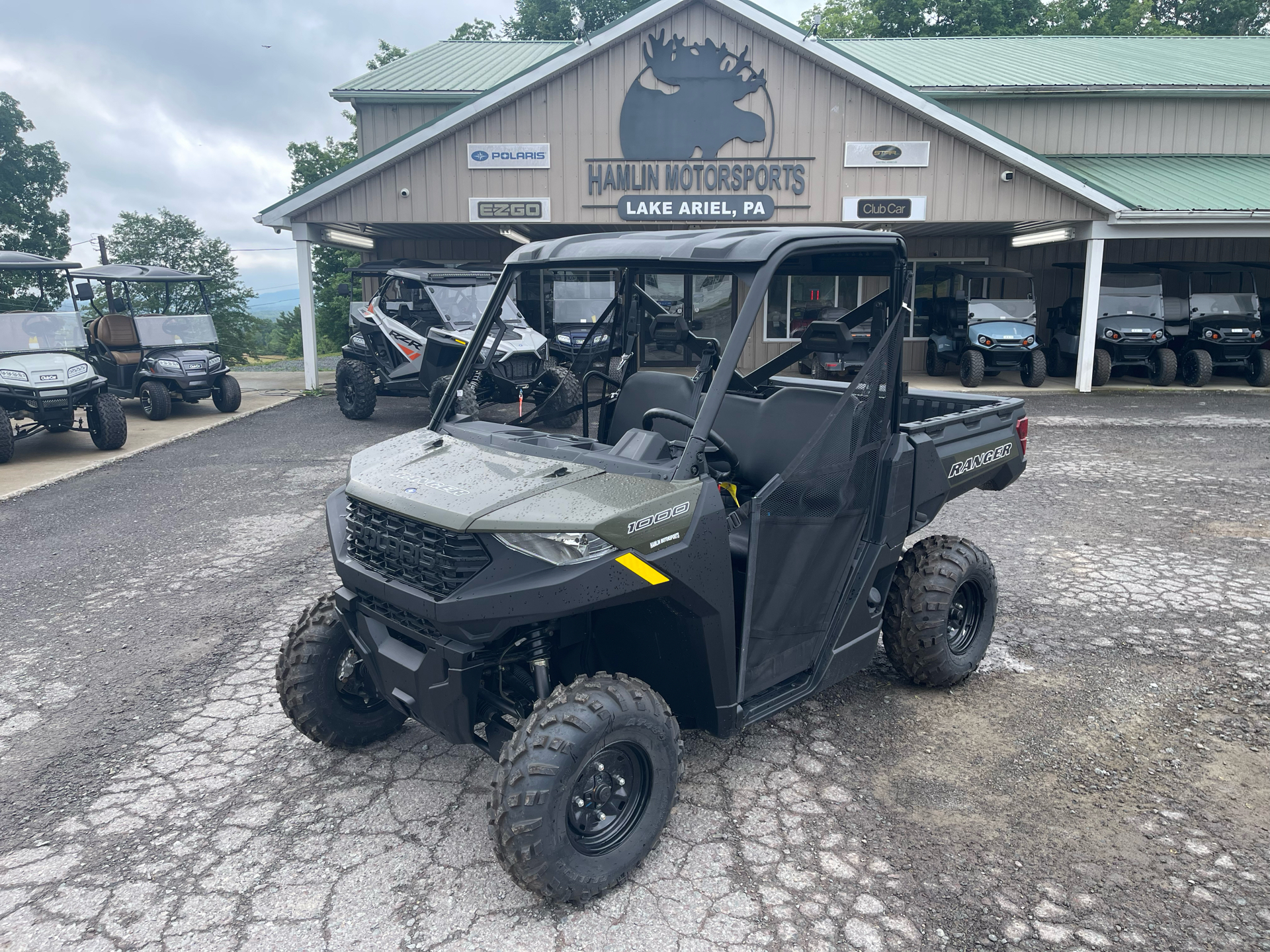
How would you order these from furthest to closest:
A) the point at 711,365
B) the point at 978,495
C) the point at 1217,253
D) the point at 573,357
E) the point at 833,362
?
the point at 1217,253, the point at 833,362, the point at 978,495, the point at 573,357, the point at 711,365

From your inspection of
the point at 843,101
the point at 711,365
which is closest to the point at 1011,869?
the point at 711,365

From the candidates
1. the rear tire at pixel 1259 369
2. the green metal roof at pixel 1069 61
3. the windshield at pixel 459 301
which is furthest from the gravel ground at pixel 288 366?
the rear tire at pixel 1259 369

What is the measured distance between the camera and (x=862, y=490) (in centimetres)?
382

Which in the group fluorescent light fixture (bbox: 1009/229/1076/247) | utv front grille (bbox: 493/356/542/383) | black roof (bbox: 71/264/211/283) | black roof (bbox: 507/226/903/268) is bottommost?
utv front grille (bbox: 493/356/542/383)

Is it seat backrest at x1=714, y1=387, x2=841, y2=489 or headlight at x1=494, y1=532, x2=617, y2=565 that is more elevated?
seat backrest at x1=714, y1=387, x2=841, y2=489

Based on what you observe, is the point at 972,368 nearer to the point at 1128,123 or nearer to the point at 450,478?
the point at 1128,123

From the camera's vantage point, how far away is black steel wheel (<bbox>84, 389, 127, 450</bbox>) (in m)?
11.1

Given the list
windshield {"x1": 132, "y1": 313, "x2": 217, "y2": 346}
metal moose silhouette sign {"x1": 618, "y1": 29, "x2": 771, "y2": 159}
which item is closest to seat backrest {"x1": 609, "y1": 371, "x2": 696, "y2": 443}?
windshield {"x1": 132, "y1": 313, "x2": 217, "y2": 346}

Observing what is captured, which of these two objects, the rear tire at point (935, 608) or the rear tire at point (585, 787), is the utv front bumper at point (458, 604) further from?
the rear tire at point (935, 608)

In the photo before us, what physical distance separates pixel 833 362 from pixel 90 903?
10243 mm

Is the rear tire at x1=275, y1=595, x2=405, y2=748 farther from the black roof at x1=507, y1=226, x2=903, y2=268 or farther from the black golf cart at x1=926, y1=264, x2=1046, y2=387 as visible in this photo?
the black golf cart at x1=926, y1=264, x2=1046, y2=387

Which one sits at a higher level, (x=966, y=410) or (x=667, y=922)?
(x=966, y=410)

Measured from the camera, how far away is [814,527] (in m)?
3.54

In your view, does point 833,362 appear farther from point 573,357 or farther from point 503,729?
point 503,729
